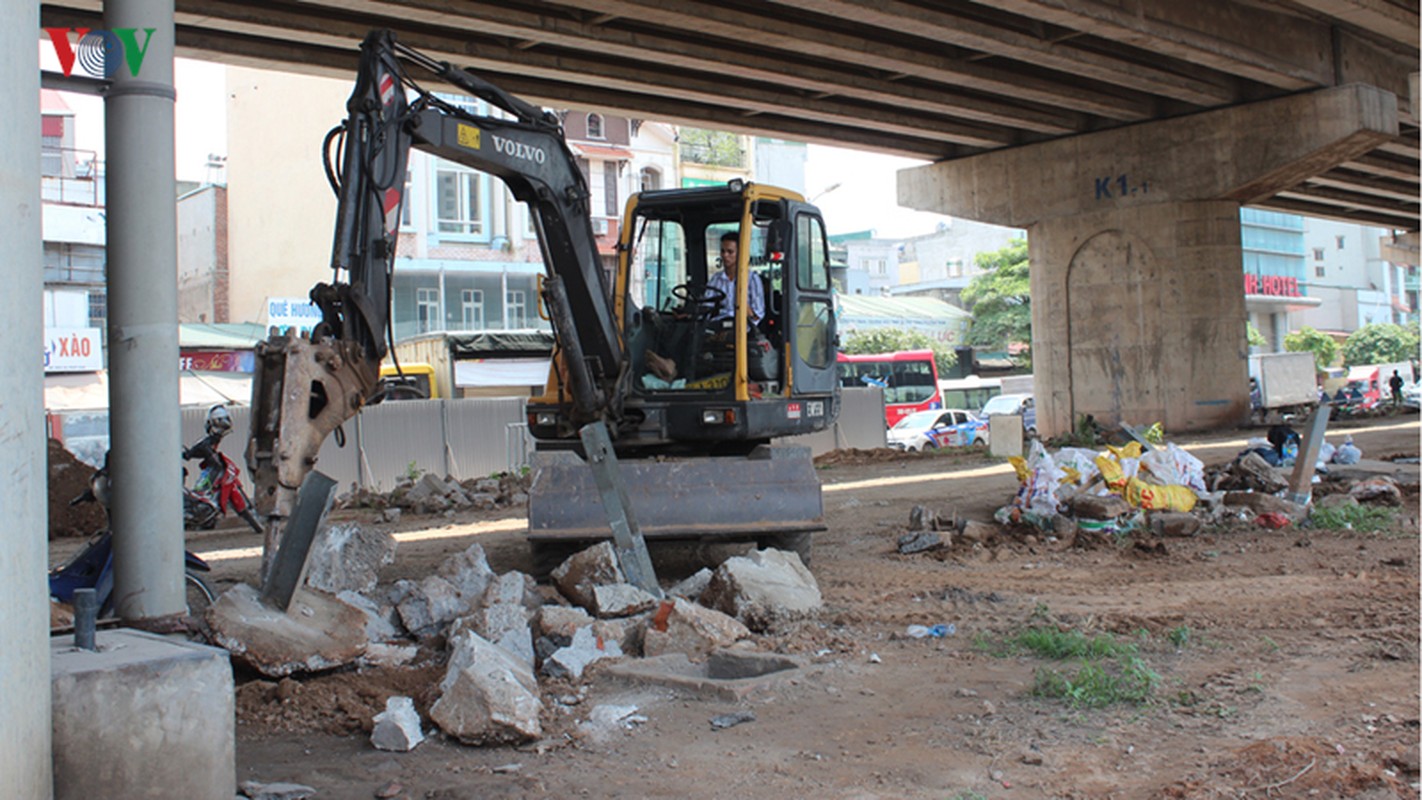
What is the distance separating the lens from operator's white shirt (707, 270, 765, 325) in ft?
31.4

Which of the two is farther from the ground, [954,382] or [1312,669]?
[954,382]

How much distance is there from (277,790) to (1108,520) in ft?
26.3

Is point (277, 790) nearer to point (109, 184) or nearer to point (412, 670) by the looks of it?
point (412, 670)

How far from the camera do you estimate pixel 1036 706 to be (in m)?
5.61

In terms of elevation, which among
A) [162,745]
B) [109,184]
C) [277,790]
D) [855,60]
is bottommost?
[277,790]

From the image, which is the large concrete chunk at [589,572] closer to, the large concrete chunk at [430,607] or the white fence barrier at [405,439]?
the large concrete chunk at [430,607]

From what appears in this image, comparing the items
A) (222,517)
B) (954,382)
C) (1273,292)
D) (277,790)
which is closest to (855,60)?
(222,517)

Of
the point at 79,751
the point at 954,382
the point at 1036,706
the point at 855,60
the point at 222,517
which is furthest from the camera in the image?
the point at 954,382

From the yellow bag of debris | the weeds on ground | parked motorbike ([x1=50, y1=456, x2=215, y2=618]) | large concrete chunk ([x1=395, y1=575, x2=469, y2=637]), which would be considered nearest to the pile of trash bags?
the yellow bag of debris

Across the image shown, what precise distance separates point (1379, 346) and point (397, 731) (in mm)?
71820

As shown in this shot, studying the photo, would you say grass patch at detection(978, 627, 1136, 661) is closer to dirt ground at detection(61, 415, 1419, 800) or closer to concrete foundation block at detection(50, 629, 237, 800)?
dirt ground at detection(61, 415, 1419, 800)

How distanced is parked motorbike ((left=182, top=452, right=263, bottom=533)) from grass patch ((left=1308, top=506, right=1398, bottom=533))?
10984 mm

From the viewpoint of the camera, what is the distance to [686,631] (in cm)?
681

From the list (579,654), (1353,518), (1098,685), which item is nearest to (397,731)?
(579,654)
